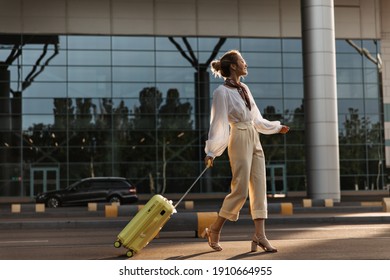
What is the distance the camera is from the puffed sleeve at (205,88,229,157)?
6.28 metres

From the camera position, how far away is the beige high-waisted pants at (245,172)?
629cm

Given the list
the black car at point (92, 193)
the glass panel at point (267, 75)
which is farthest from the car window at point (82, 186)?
the glass panel at point (267, 75)

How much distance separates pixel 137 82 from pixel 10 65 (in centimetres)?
702

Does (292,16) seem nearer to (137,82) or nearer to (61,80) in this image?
(137,82)

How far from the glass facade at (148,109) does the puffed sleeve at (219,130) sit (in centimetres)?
3248

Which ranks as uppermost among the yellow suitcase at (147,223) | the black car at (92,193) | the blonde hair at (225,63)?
the blonde hair at (225,63)

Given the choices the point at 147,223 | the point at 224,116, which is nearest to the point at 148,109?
the point at 224,116

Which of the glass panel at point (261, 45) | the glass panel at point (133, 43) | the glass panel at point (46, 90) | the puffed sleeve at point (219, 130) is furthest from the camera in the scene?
the glass panel at point (261, 45)

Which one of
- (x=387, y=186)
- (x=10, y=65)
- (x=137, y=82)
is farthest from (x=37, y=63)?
(x=387, y=186)

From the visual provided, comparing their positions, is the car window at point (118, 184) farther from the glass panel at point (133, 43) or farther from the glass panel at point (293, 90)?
the glass panel at point (293, 90)

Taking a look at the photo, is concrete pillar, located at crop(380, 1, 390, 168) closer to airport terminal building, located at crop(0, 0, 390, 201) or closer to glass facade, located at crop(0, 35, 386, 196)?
airport terminal building, located at crop(0, 0, 390, 201)

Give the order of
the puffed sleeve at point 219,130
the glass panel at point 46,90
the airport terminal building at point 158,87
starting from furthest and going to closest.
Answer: the glass panel at point 46,90 < the airport terminal building at point 158,87 < the puffed sleeve at point 219,130

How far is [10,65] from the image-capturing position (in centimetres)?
3769

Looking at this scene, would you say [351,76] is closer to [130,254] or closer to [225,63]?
[225,63]
